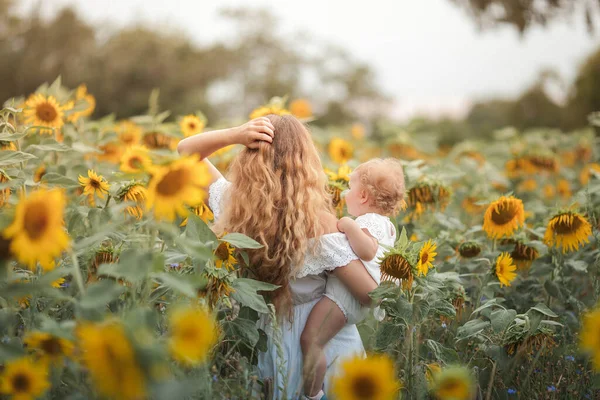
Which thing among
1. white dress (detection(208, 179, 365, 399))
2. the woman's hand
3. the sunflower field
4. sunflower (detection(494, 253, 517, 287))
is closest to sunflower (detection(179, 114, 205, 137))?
the sunflower field

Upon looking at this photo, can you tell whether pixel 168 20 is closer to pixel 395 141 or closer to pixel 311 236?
pixel 395 141

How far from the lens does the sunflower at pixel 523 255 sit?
2.44m

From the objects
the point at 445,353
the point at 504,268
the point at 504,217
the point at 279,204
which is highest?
the point at 279,204

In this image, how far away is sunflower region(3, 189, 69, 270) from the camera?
121 centimetres

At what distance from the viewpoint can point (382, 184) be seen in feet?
6.75

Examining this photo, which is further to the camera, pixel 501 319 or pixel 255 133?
pixel 255 133

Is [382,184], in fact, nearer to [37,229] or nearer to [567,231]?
[567,231]

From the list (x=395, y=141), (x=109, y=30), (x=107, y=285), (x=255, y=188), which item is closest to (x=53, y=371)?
(x=107, y=285)

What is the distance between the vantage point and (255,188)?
1921mm

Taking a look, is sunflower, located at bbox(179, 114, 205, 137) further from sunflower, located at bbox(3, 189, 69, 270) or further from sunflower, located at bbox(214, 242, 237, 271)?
sunflower, located at bbox(3, 189, 69, 270)

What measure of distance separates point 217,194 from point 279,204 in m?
0.35

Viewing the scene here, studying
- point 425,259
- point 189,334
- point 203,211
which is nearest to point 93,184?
point 203,211

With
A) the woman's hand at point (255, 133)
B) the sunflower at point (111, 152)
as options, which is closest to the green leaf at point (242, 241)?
the woman's hand at point (255, 133)

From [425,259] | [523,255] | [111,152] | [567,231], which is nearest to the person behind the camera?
[425,259]
